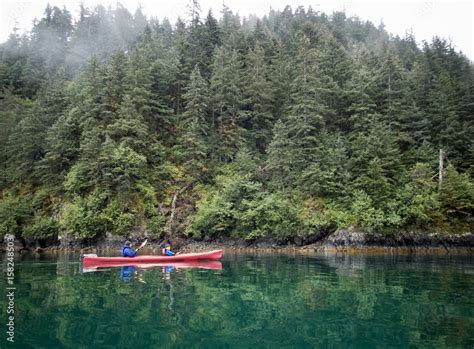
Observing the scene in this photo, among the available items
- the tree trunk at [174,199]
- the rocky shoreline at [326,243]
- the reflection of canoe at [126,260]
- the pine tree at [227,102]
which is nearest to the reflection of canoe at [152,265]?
the reflection of canoe at [126,260]

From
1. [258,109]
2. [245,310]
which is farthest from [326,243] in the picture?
[245,310]

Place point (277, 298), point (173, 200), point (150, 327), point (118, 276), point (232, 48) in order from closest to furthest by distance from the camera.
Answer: point (150, 327) < point (277, 298) < point (118, 276) < point (173, 200) < point (232, 48)

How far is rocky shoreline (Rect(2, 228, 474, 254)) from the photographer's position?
1268 inches

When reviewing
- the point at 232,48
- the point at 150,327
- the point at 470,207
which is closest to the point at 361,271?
the point at 150,327

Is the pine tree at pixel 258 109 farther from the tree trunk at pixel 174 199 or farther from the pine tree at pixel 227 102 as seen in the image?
the tree trunk at pixel 174 199

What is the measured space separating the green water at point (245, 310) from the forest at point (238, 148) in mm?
15510

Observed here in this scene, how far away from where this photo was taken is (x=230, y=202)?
35.1 m

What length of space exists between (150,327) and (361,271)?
1326 cm

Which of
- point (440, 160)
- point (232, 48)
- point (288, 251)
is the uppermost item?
point (232, 48)

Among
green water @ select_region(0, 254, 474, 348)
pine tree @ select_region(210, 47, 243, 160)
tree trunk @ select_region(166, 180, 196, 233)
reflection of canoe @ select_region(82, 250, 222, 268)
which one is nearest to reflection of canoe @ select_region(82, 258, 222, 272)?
reflection of canoe @ select_region(82, 250, 222, 268)

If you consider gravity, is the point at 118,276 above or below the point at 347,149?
below

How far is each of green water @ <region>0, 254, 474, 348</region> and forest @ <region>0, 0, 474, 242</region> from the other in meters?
15.5

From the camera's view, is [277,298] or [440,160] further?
[440,160]

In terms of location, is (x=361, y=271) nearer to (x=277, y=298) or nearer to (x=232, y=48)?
(x=277, y=298)
